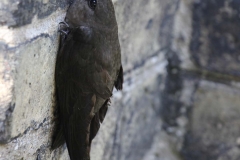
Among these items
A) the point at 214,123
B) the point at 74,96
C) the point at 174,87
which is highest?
the point at 74,96

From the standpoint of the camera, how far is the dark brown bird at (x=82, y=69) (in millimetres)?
1069

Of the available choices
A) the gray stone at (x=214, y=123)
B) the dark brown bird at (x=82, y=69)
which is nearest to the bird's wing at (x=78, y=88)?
the dark brown bird at (x=82, y=69)

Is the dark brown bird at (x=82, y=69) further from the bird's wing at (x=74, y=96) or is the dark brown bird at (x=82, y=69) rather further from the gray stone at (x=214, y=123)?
the gray stone at (x=214, y=123)

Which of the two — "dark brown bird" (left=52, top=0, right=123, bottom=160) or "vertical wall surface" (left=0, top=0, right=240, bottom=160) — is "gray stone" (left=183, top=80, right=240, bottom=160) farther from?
"dark brown bird" (left=52, top=0, right=123, bottom=160)

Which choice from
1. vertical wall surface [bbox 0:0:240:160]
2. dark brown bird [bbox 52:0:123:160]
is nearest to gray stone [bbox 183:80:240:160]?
vertical wall surface [bbox 0:0:240:160]

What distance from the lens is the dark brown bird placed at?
107 centimetres

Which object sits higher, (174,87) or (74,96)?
(74,96)

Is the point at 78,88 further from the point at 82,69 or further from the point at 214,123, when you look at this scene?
the point at 214,123

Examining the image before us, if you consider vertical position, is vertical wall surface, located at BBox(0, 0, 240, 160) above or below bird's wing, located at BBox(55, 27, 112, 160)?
below

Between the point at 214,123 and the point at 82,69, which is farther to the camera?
the point at 214,123

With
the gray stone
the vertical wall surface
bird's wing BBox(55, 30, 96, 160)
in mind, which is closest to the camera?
bird's wing BBox(55, 30, 96, 160)

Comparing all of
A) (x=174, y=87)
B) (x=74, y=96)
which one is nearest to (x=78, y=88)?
(x=74, y=96)

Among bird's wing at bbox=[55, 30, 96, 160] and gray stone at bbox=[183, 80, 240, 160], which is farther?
gray stone at bbox=[183, 80, 240, 160]

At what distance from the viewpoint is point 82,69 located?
107cm
